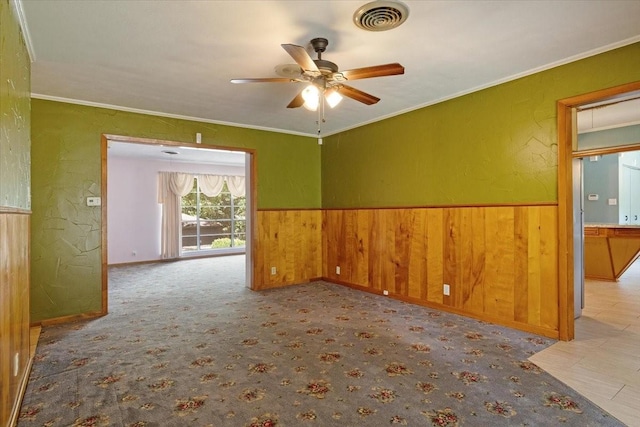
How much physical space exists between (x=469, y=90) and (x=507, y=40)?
3.70ft

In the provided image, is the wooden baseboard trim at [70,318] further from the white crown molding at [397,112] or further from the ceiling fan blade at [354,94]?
the ceiling fan blade at [354,94]

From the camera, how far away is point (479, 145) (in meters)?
3.75

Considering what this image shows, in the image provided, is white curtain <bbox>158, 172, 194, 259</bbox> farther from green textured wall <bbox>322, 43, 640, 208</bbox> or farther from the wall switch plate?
green textured wall <bbox>322, 43, 640, 208</bbox>

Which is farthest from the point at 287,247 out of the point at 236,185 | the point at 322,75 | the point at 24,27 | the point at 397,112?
the point at 236,185

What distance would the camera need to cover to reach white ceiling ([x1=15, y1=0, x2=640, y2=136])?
7.24ft

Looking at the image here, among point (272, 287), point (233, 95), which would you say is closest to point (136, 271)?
point (272, 287)

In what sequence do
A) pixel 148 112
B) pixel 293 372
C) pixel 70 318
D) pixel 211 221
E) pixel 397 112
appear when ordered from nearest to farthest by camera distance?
pixel 293 372 < pixel 70 318 < pixel 148 112 < pixel 397 112 < pixel 211 221

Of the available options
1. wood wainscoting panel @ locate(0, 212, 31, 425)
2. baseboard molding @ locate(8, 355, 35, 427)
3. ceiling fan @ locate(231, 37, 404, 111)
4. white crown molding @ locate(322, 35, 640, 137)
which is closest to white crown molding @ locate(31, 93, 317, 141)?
white crown molding @ locate(322, 35, 640, 137)

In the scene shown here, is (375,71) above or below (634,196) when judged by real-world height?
above

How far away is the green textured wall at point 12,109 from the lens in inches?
70.2

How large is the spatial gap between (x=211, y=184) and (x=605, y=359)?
28.5 ft

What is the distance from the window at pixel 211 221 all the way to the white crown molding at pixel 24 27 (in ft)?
21.4

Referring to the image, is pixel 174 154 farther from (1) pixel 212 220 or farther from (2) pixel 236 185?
(1) pixel 212 220

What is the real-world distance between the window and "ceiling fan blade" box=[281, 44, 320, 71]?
7576mm
